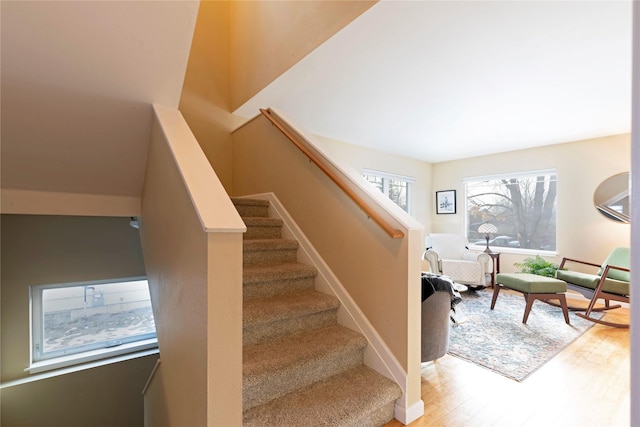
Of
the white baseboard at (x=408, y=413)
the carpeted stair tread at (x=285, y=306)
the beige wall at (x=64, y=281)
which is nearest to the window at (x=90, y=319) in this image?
the beige wall at (x=64, y=281)

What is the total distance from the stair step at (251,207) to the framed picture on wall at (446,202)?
4.32 m

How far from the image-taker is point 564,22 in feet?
6.24

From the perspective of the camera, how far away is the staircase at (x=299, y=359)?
150 cm

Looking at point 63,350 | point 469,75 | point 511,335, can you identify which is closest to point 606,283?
point 511,335

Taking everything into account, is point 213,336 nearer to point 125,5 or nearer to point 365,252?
point 365,252

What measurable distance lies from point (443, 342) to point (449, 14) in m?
2.28

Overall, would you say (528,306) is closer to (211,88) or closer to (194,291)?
(194,291)

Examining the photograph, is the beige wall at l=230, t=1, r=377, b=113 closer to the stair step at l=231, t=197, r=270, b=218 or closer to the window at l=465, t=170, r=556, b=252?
the stair step at l=231, t=197, r=270, b=218

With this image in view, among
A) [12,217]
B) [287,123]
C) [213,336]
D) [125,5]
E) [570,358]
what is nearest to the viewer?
[213,336]

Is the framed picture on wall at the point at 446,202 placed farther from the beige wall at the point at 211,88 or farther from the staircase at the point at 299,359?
the staircase at the point at 299,359

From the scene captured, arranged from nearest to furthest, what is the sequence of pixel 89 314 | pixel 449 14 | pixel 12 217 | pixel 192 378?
pixel 192 378, pixel 449 14, pixel 12 217, pixel 89 314

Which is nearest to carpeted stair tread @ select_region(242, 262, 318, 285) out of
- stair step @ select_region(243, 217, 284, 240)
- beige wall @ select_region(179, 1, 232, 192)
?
stair step @ select_region(243, 217, 284, 240)

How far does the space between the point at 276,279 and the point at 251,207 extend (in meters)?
1.00

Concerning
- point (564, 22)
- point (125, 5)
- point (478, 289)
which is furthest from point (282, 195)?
point (478, 289)
